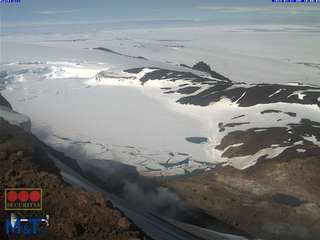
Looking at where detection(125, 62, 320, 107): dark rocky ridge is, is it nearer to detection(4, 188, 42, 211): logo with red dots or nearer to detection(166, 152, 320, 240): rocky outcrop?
detection(166, 152, 320, 240): rocky outcrop

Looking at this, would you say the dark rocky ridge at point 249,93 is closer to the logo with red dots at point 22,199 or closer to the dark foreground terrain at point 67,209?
the dark foreground terrain at point 67,209

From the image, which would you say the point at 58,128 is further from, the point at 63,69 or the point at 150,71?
the point at 63,69

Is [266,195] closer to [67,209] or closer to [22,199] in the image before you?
[67,209]

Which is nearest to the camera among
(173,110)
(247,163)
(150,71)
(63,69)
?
(247,163)

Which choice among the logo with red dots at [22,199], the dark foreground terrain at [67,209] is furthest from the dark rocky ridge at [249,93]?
the logo with red dots at [22,199]

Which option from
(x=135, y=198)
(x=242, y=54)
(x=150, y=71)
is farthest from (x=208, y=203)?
(x=242, y=54)

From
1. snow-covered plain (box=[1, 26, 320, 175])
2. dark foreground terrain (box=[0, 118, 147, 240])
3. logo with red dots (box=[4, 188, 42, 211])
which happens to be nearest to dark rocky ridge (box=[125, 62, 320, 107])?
snow-covered plain (box=[1, 26, 320, 175])

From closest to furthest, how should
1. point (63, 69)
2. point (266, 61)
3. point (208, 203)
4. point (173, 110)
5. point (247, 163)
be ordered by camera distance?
1. point (208, 203)
2. point (247, 163)
3. point (173, 110)
4. point (63, 69)
5. point (266, 61)
